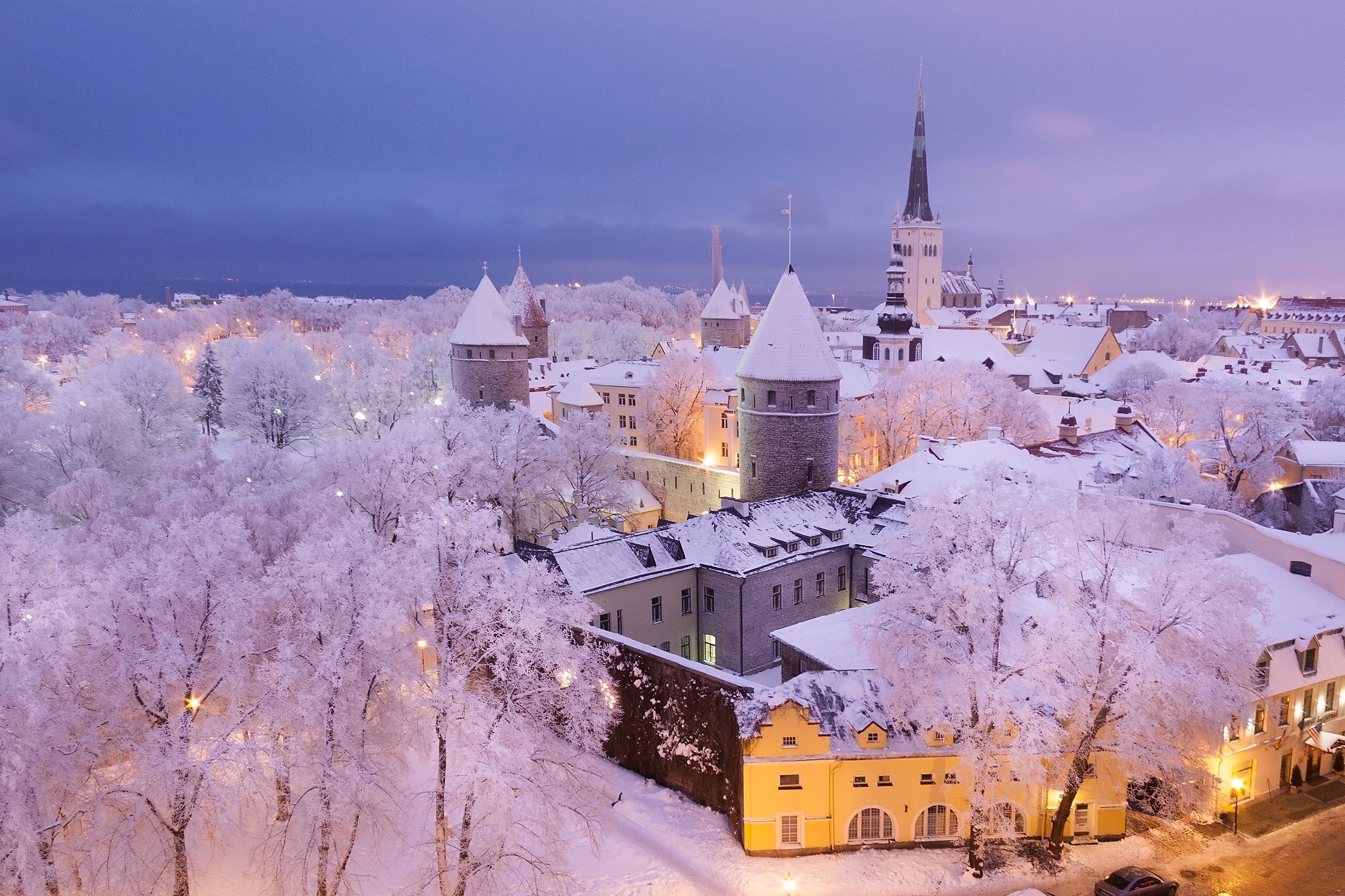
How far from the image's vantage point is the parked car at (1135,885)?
53.7 feet

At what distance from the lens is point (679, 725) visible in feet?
67.6

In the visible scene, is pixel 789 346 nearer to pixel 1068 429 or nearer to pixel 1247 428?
pixel 1068 429

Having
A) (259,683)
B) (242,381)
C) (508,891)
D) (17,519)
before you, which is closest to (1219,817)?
(508,891)

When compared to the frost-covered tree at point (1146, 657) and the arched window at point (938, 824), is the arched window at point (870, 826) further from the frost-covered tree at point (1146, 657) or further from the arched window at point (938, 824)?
the frost-covered tree at point (1146, 657)

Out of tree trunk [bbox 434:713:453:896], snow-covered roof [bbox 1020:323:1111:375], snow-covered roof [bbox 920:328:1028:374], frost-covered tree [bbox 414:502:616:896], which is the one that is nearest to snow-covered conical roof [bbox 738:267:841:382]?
frost-covered tree [bbox 414:502:616:896]

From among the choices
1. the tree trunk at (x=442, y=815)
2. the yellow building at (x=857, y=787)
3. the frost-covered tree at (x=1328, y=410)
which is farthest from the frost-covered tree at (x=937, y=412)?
the tree trunk at (x=442, y=815)

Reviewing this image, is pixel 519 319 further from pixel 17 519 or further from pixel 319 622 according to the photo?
pixel 319 622

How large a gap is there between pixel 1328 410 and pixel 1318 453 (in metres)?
15.4

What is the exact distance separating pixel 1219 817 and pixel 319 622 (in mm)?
18665

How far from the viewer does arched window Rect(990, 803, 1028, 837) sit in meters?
17.7

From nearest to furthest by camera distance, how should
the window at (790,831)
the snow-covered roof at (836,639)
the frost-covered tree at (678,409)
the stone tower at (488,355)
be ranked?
the window at (790,831)
the snow-covered roof at (836,639)
the stone tower at (488,355)
the frost-covered tree at (678,409)

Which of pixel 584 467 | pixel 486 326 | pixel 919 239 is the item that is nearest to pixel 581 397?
pixel 486 326

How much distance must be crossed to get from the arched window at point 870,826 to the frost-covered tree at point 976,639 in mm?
1621

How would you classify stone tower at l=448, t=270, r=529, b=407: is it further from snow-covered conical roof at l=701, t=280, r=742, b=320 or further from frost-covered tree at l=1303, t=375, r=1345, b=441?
frost-covered tree at l=1303, t=375, r=1345, b=441
